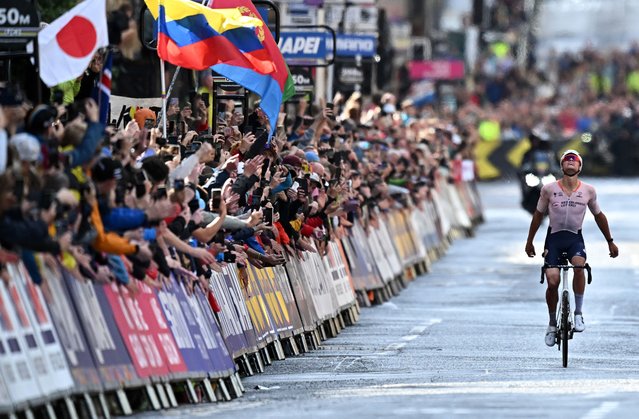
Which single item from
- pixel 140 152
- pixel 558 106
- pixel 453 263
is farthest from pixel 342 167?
pixel 558 106

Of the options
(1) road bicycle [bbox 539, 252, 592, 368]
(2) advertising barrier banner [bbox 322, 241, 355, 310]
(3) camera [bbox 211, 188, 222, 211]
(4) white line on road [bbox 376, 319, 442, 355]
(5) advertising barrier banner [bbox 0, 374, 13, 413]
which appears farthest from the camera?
(2) advertising barrier banner [bbox 322, 241, 355, 310]

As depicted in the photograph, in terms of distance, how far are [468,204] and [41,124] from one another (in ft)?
103

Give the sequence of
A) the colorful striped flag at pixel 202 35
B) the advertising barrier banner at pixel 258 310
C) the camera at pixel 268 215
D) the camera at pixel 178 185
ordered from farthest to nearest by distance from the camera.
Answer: the colorful striped flag at pixel 202 35
the camera at pixel 268 215
the advertising barrier banner at pixel 258 310
the camera at pixel 178 185

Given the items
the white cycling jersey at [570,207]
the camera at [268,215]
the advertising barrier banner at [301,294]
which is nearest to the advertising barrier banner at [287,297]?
the advertising barrier banner at [301,294]

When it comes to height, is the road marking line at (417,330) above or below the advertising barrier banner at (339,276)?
below

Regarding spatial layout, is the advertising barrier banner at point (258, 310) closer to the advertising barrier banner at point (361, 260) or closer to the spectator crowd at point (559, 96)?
the advertising barrier banner at point (361, 260)

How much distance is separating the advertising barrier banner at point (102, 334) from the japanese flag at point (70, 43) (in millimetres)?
1937

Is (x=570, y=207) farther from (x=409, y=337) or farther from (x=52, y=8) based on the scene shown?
(x=52, y=8)

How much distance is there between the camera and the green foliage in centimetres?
2472

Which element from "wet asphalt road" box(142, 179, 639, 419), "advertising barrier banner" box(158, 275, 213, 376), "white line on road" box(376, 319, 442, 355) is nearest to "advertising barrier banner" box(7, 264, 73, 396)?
"wet asphalt road" box(142, 179, 639, 419)

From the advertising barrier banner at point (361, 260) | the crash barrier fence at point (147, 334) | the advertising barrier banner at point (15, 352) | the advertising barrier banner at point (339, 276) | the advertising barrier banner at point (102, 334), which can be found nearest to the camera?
the advertising barrier banner at point (15, 352)

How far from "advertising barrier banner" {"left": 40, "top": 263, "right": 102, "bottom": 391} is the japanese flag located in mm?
2190

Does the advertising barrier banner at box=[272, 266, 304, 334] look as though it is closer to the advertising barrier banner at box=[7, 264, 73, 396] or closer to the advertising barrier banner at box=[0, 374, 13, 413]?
the advertising barrier banner at box=[7, 264, 73, 396]

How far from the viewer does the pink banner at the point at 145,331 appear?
15.4 metres
